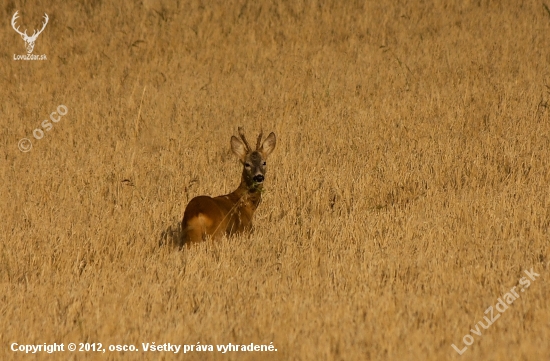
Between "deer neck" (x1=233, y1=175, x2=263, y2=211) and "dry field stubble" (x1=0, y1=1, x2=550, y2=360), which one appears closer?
"dry field stubble" (x1=0, y1=1, x2=550, y2=360)

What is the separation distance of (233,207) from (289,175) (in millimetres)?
1698

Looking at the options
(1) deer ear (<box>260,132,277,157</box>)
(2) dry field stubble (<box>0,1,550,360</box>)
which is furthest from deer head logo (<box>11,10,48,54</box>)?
(1) deer ear (<box>260,132,277,157</box>)

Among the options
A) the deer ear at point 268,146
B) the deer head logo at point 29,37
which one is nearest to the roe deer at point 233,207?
the deer ear at point 268,146

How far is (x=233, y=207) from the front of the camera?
7.53 metres

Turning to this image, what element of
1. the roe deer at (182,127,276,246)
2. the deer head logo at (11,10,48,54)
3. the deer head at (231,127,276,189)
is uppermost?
the deer head logo at (11,10,48,54)

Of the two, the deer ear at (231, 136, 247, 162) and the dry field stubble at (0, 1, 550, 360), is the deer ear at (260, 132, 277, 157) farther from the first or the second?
the dry field stubble at (0, 1, 550, 360)

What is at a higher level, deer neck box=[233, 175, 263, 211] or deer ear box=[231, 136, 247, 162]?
deer ear box=[231, 136, 247, 162]

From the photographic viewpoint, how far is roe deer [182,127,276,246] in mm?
6977

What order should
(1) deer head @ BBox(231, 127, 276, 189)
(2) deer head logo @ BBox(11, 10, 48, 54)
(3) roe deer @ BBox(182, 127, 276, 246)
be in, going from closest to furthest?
(3) roe deer @ BBox(182, 127, 276, 246) < (1) deer head @ BBox(231, 127, 276, 189) < (2) deer head logo @ BBox(11, 10, 48, 54)

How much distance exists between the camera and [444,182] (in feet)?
29.1

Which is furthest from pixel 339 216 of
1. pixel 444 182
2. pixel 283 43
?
pixel 283 43

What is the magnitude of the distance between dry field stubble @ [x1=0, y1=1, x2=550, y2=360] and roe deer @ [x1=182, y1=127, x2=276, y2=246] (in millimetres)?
168

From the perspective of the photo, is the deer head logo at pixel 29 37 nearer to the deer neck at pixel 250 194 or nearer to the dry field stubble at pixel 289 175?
the dry field stubble at pixel 289 175

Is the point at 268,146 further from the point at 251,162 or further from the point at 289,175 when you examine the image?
the point at 289,175
